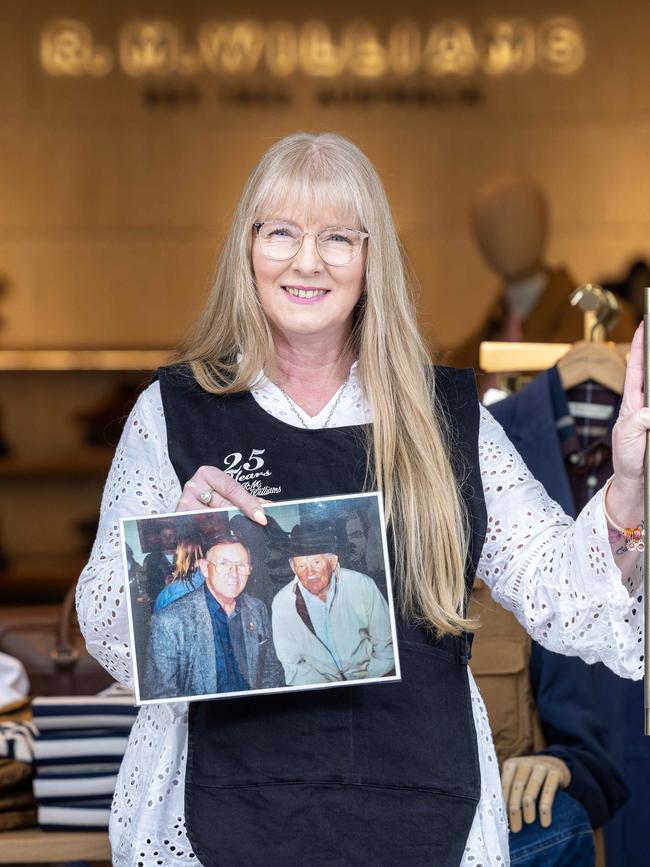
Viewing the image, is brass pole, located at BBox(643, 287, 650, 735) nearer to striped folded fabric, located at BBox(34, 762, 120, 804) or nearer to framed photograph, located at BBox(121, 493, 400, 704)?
framed photograph, located at BBox(121, 493, 400, 704)

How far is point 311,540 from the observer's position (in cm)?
144

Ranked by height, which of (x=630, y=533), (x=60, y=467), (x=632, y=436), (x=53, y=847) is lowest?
(x=60, y=467)

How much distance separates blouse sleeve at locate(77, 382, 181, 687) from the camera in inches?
61.3

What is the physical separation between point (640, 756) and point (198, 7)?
4889mm

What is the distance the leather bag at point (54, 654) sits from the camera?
276 centimetres

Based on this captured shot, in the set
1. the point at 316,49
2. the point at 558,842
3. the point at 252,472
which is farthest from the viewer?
the point at 316,49

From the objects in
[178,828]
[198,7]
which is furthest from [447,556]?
[198,7]

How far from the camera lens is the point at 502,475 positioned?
5.61ft

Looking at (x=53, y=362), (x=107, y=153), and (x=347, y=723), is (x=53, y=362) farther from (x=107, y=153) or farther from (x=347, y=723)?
(x=347, y=723)

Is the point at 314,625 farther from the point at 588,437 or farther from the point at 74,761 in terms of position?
the point at 588,437

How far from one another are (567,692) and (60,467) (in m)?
4.29

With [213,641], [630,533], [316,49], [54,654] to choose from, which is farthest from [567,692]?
[316,49]

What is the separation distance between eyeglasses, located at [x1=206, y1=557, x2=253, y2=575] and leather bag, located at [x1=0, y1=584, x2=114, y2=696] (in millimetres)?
1347

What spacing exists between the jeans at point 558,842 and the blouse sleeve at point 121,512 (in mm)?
751
